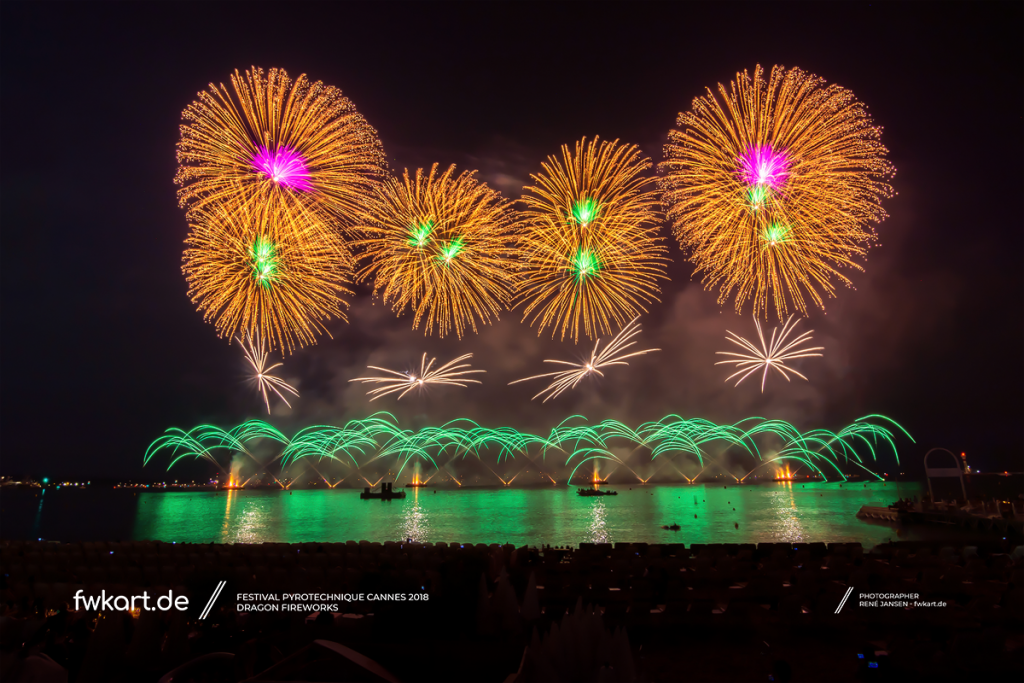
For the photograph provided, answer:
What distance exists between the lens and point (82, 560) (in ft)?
51.8

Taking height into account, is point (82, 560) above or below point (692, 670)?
above

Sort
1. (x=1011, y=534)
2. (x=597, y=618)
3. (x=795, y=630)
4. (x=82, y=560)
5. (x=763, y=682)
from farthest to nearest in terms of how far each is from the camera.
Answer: (x=1011, y=534) → (x=82, y=560) → (x=795, y=630) → (x=763, y=682) → (x=597, y=618)

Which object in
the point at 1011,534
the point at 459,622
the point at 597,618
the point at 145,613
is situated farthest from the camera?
the point at 1011,534

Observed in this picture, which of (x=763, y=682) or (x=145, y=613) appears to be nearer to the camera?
(x=145, y=613)

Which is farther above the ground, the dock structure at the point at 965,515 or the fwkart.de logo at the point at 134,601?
the dock structure at the point at 965,515

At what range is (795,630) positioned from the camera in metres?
9.83

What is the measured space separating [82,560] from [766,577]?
18736 mm

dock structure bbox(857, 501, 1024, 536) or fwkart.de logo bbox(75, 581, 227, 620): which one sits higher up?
dock structure bbox(857, 501, 1024, 536)

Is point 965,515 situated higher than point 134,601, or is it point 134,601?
point 965,515

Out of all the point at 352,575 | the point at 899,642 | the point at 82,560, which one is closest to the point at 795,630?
the point at 899,642

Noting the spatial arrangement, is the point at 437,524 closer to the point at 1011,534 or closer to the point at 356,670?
the point at 1011,534

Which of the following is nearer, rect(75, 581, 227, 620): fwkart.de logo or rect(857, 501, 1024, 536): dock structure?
rect(75, 581, 227, 620): fwkart.de logo

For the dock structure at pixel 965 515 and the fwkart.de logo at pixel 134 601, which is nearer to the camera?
the fwkart.de logo at pixel 134 601

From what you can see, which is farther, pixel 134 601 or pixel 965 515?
pixel 965 515
